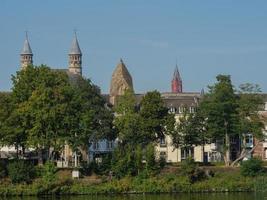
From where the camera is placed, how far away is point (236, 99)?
101m

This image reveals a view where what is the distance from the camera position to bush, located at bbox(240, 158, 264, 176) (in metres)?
89.1

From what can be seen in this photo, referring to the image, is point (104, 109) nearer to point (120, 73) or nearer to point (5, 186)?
point (5, 186)

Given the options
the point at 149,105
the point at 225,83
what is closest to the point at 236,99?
the point at 225,83

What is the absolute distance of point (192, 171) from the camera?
87688 millimetres

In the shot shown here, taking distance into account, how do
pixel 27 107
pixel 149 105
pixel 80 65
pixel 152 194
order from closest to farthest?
1. pixel 152 194
2. pixel 27 107
3. pixel 149 105
4. pixel 80 65

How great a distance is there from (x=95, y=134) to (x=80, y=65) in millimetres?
78039

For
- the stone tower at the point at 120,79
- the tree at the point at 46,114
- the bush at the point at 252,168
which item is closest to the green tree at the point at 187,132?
the bush at the point at 252,168

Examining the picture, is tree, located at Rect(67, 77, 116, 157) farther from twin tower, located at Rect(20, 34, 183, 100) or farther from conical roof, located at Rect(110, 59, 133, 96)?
conical roof, located at Rect(110, 59, 133, 96)

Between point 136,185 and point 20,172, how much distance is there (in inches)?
520

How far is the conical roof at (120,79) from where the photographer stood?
18844 centimetres

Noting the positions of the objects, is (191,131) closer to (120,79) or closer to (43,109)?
(43,109)

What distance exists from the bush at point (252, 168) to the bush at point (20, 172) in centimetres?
2494

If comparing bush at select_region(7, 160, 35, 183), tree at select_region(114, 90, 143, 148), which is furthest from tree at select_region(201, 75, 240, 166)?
bush at select_region(7, 160, 35, 183)

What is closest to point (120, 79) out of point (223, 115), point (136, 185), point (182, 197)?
point (223, 115)
